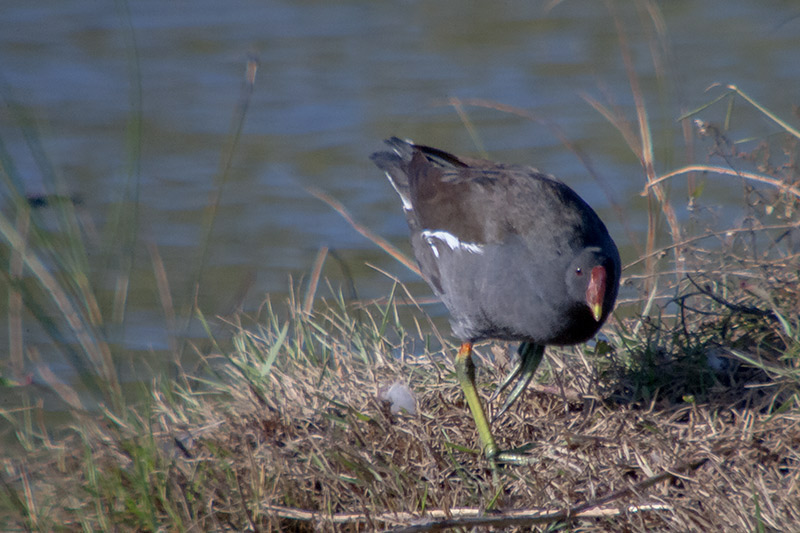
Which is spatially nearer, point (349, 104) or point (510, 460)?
point (510, 460)

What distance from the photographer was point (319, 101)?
731 centimetres

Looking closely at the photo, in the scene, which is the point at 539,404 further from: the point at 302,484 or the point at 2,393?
the point at 2,393

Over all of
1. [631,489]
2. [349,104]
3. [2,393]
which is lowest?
[2,393]

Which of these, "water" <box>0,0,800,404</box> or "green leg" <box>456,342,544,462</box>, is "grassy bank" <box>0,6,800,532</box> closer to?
"green leg" <box>456,342,544,462</box>

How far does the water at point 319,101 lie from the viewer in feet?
19.0

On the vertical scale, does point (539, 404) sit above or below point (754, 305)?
below

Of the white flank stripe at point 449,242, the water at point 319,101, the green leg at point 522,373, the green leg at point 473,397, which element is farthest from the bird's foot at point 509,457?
the water at point 319,101

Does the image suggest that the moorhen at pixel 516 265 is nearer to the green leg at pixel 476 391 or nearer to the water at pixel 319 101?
the green leg at pixel 476 391

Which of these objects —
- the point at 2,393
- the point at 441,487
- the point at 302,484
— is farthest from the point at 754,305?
the point at 2,393

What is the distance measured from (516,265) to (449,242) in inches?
15.3

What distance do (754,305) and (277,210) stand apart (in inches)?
146

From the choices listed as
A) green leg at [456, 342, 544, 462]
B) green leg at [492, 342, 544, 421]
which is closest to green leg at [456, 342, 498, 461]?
green leg at [456, 342, 544, 462]

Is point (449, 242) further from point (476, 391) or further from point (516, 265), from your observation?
point (476, 391)

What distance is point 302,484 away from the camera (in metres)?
2.65
